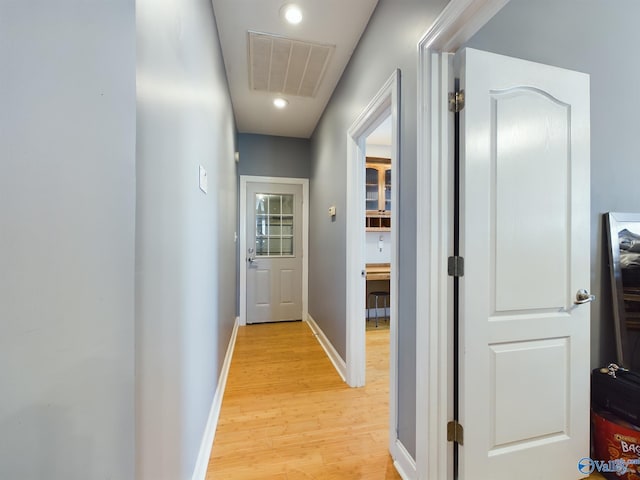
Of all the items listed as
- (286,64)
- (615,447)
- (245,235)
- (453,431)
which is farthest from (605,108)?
(245,235)

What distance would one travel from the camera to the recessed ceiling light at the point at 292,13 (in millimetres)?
1744

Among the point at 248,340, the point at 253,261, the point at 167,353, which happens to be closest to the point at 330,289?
the point at 248,340

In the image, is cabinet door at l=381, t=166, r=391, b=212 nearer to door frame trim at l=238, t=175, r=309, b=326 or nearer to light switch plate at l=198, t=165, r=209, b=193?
door frame trim at l=238, t=175, r=309, b=326

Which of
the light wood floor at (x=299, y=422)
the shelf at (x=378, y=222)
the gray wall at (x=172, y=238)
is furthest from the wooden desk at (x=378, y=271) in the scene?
the gray wall at (x=172, y=238)

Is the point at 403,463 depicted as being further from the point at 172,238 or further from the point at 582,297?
the point at 172,238

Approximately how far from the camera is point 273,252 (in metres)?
4.02

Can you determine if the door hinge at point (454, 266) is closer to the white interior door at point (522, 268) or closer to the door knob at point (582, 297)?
the white interior door at point (522, 268)

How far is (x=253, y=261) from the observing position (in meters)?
3.93

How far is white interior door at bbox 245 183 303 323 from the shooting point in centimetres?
392

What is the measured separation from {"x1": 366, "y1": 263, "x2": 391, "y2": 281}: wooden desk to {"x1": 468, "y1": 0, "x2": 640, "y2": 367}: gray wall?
7.17ft

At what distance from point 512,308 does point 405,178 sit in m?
0.81

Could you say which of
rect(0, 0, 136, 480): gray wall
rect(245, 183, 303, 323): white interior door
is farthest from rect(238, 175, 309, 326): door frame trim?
rect(0, 0, 136, 480): gray wall

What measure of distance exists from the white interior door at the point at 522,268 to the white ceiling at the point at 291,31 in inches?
42.0

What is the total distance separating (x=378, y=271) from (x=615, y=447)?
275 cm
